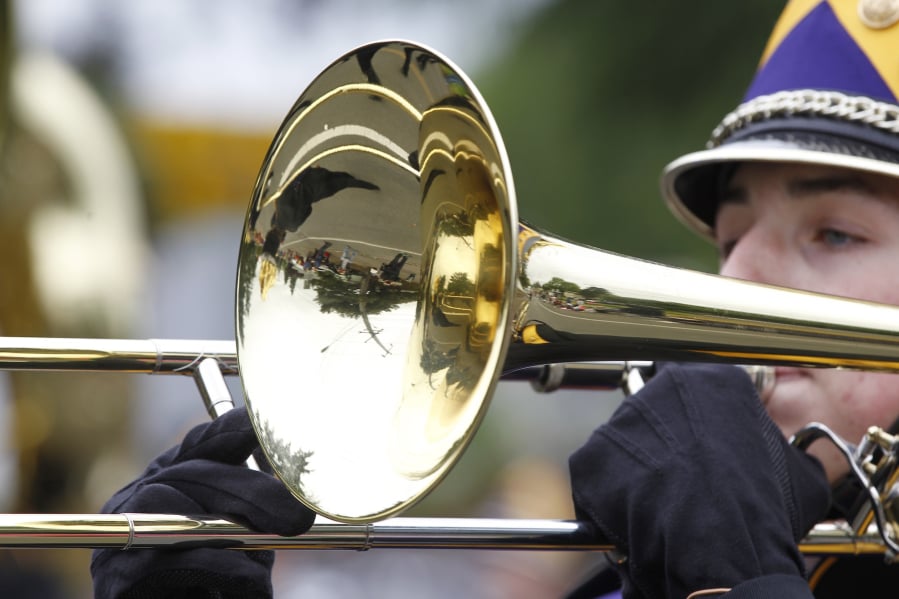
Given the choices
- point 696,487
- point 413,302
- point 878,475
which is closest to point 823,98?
point 878,475

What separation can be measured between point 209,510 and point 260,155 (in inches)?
303

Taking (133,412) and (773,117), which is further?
(133,412)

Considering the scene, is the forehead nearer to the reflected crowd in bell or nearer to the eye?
the eye

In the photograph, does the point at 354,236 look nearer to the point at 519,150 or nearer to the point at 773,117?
the point at 773,117

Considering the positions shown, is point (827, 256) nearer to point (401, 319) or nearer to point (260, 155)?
point (401, 319)

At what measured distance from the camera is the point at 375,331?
2.20 metres

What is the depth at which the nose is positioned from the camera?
2.87 meters

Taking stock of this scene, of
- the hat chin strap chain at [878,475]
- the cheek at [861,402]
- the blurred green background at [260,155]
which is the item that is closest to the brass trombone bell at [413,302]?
the hat chin strap chain at [878,475]

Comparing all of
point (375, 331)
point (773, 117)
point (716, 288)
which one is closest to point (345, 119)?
point (375, 331)

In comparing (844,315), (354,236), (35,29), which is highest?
(35,29)

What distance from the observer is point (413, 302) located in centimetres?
218

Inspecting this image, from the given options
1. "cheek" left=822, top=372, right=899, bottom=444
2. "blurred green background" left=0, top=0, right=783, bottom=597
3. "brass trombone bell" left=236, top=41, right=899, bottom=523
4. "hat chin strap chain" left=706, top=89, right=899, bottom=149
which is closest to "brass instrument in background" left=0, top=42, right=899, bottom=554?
"brass trombone bell" left=236, top=41, right=899, bottom=523

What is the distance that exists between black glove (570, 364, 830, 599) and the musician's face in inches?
12.8

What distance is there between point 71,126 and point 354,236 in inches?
209
